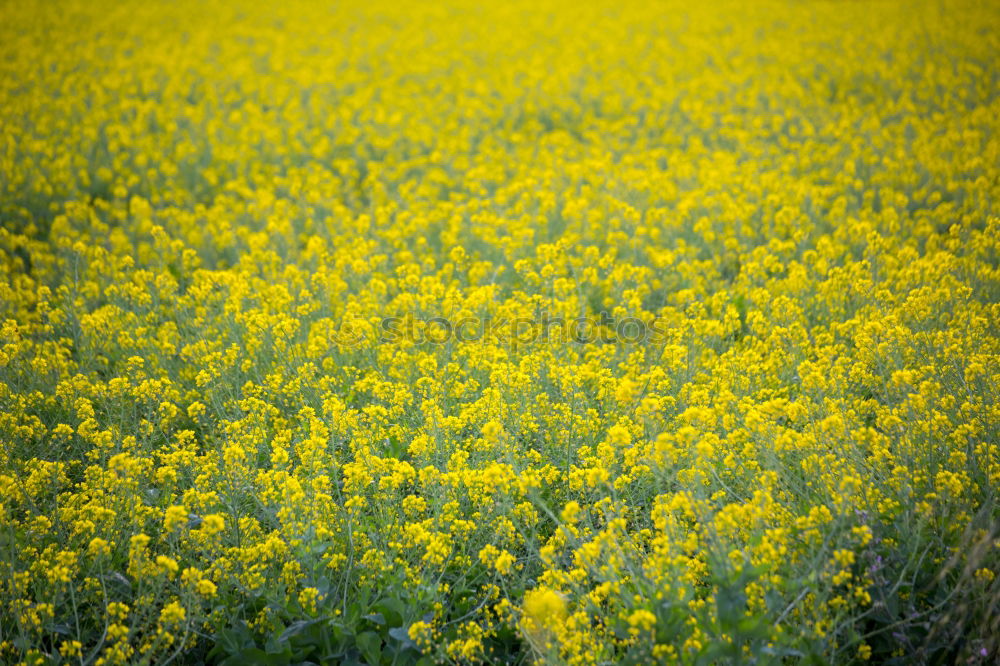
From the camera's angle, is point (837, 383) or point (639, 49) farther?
point (639, 49)

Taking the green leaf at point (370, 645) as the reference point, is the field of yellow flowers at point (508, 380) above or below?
above

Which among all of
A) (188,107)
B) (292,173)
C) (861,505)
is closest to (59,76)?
(188,107)

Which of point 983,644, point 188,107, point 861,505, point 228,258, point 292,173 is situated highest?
point 188,107

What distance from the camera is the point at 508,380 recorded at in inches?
154

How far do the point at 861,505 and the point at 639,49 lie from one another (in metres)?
12.2

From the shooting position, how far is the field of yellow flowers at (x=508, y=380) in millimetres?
2709

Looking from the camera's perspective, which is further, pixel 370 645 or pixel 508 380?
pixel 508 380

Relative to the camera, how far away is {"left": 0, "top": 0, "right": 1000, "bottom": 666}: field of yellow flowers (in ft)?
8.89

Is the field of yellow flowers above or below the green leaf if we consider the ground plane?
above

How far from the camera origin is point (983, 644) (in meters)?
2.46

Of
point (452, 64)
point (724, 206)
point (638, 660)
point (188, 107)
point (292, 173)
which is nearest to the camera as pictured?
point (638, 660)

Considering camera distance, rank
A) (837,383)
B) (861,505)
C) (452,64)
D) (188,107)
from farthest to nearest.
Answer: (452,64), (188,107), (837,383), (861,505)

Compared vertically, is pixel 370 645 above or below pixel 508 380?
below

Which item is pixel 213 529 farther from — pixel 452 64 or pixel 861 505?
pixel 452 64
